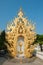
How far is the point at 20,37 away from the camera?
685 inches

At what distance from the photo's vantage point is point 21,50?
17344mm

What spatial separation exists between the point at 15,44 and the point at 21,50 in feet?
2.82

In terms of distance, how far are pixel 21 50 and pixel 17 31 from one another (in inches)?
66.5

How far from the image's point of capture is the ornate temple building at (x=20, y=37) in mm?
16969

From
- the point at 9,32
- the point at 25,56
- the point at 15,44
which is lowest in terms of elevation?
the point at 25,56

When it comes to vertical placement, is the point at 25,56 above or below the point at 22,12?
below

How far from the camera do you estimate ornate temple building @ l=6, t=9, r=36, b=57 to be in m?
17.0

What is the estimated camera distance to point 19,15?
1739 cm

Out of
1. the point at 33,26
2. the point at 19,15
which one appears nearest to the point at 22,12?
the point at 19,15

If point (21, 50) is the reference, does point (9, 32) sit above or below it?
above

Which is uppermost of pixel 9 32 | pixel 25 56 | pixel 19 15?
pixel 19 15

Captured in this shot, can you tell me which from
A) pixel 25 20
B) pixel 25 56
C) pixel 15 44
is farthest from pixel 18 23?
pixel 25 56

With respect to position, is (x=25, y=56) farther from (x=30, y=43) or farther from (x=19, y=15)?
(x=19, y=15)

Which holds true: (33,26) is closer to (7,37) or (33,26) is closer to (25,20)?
(25,20)
